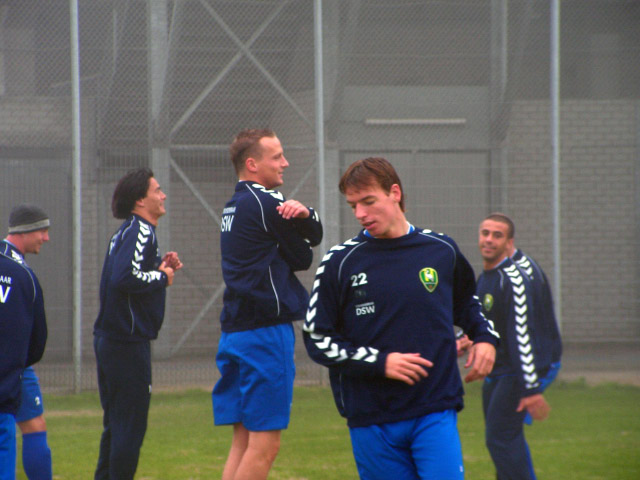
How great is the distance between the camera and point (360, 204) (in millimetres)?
3383

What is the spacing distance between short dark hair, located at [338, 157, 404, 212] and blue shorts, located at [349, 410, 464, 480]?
88 centimetres

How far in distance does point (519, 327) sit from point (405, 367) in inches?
90.9

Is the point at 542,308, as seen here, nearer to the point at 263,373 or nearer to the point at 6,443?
the point at 263,373

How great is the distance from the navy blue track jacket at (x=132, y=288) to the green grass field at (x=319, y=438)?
5.70 ft

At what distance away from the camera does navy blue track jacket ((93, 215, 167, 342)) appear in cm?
511

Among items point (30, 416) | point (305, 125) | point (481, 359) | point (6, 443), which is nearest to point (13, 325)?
point (6, 443)

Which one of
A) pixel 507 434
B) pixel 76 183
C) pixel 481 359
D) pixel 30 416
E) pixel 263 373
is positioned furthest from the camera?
pixel 76 183

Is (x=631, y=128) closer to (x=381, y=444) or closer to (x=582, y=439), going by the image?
(x=582, y=439)

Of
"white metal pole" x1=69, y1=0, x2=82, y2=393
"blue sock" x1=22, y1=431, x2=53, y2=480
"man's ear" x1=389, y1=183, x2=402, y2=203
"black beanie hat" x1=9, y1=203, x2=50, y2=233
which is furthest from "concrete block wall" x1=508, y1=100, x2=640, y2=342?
"man's ear" x1=389, y1=183, x2=402, y2=203

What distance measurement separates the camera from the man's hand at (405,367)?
10.4 feet

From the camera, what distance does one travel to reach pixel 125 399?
16.6ft

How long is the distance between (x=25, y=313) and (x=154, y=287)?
1.23 meters

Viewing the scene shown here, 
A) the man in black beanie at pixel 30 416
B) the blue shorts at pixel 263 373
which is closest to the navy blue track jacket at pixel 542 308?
the blue shorts at pixel 263 373

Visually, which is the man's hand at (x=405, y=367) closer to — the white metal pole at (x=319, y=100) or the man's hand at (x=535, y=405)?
the man's hand at (x=535, y=405)
